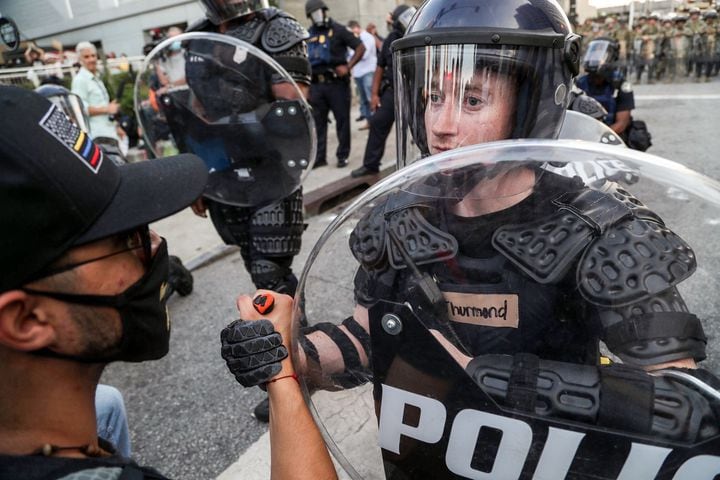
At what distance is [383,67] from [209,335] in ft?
13.9

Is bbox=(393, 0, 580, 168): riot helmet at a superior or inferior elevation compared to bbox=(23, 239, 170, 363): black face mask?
superior

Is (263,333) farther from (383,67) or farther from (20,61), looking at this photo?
(20,61)

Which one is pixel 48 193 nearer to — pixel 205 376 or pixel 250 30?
pixel 250 30

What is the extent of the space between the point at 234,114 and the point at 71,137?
4.69ft

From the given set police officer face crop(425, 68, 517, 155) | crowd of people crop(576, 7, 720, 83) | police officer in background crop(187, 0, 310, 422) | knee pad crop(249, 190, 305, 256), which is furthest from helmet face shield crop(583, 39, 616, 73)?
crowd of people crop(576, 7, 720, 83)

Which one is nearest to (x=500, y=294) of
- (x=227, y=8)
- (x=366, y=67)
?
(x=227, y=8)

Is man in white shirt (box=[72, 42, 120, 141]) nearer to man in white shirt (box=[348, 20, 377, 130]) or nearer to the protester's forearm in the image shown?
the protester's forearm

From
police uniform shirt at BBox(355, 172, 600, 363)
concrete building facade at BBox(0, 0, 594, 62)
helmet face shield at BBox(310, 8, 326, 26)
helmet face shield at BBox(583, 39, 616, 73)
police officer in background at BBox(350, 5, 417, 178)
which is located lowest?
police officer in background at BBox(350, 5, 417, 178)

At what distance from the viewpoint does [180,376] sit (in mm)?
2879

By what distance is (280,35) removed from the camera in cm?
235

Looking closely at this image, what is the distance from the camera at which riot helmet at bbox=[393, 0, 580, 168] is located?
1.15 metres

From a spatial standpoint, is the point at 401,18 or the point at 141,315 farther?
the point at 401,18

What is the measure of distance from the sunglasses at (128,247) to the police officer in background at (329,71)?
539cm

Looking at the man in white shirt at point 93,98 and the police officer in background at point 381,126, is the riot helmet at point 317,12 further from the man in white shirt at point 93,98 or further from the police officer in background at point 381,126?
the man in white shirt at point 93,98
